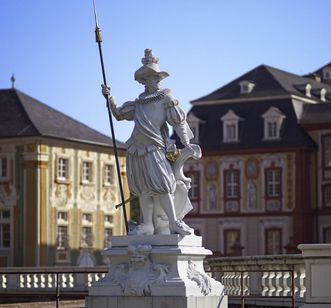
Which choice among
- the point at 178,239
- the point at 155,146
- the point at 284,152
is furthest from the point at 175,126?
the point at 284,152

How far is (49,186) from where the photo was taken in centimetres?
6094

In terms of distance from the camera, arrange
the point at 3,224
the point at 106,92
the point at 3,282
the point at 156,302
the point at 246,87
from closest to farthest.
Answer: the point at 156,302, the point at 106,92, the point at 3,282, the point at 3,224, the point at 246,87

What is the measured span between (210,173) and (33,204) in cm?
1852

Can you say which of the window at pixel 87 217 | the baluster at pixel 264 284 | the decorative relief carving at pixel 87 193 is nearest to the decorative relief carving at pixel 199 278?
the baluster at pixel 264 284

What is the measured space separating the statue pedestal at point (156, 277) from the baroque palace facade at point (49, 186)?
41253 millimetres

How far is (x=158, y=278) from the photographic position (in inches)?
634

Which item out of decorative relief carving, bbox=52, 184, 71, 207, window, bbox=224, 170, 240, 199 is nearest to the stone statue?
decorative relief carving, bbox=52, 184, 71, 207

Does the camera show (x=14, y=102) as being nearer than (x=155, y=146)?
No

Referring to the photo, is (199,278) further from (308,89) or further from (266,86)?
(308,89)

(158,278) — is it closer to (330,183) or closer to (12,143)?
(12,143)

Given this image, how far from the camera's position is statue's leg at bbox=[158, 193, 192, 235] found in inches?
643

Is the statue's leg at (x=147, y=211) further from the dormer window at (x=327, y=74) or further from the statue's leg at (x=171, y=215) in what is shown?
the dormer window at (x=327, y=74)

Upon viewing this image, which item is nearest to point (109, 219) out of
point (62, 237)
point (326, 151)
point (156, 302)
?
point (62, 237)

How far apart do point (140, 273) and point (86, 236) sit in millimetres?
47837
